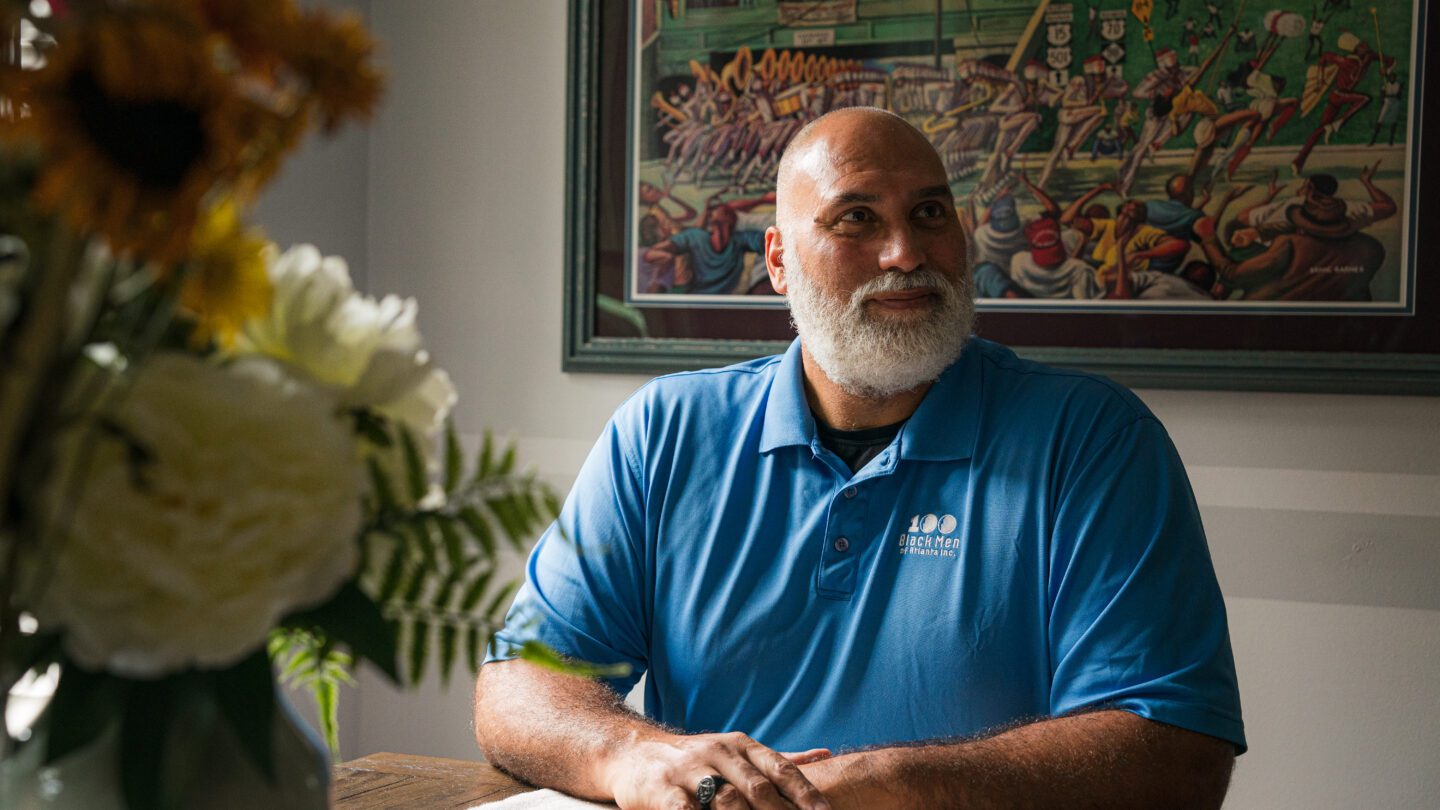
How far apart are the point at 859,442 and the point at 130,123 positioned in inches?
59.8

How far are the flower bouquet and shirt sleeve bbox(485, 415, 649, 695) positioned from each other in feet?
3.75

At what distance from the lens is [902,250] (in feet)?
6.40

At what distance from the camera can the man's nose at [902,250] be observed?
195cm

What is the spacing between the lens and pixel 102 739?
0.62m

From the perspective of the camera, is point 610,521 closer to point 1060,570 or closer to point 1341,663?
point 1060,570

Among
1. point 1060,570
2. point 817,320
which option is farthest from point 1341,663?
point 817,320

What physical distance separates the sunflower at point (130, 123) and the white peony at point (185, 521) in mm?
94

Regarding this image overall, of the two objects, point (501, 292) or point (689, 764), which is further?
point (501, 292)

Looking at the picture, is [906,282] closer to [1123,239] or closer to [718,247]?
[1123,239]

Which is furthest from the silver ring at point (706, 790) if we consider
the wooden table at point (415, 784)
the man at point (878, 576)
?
the wooden table at point (415, 784)

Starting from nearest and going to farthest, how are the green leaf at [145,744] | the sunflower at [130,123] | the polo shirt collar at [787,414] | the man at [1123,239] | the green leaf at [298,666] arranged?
1. the sunflower at [130,123]
2. the green leaf at [145,744]
3. the green leaf at [298,666]
4. the polo shirt collar at [787,414]
5. the man at [1123,239]

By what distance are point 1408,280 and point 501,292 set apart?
1.79 metres

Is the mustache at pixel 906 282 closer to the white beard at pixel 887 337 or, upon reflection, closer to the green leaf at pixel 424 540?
the white beard at pixel 887 337

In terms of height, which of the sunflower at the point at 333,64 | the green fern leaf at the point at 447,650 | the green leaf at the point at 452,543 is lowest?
Answer: the green fern leaf at the point at 447,650
